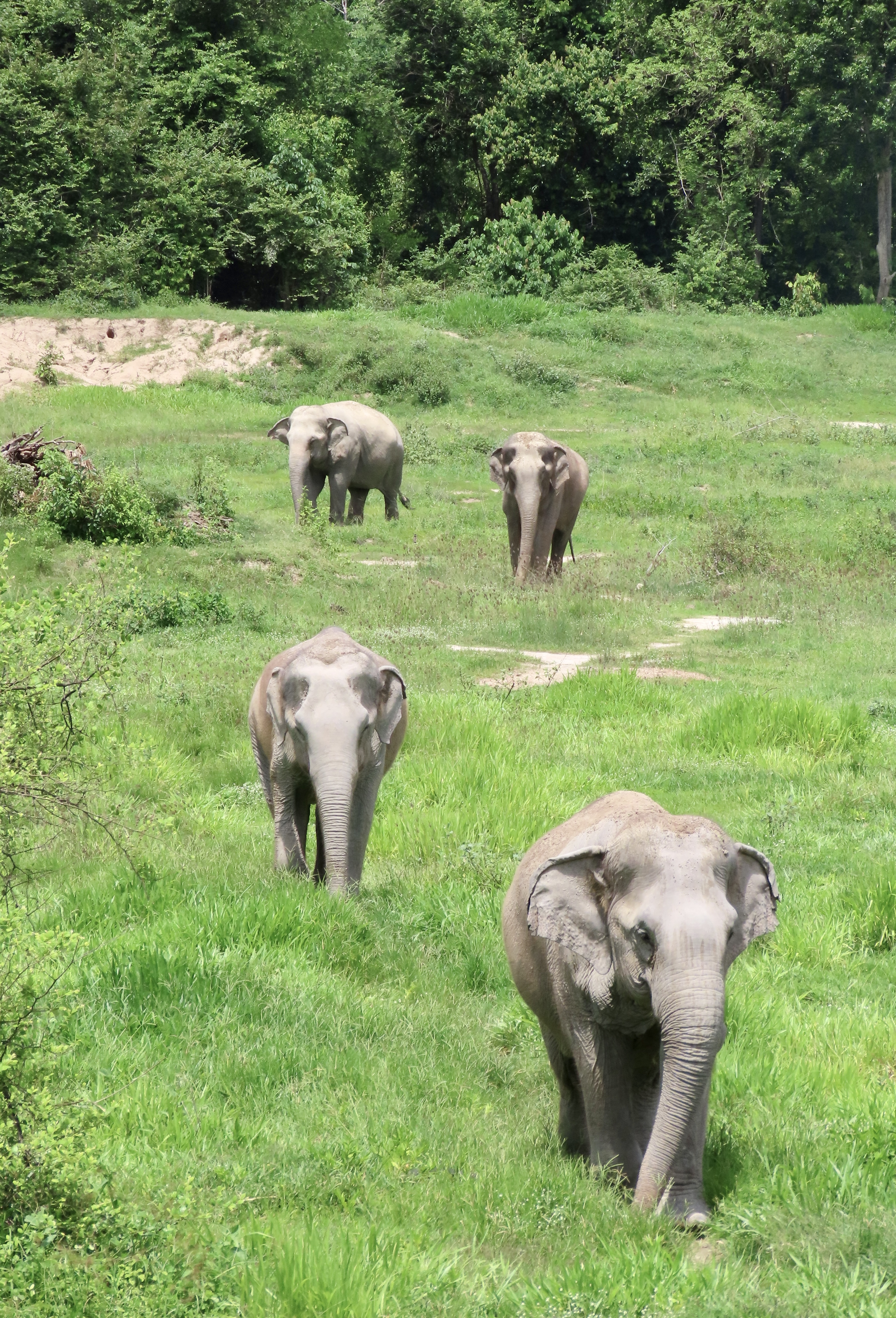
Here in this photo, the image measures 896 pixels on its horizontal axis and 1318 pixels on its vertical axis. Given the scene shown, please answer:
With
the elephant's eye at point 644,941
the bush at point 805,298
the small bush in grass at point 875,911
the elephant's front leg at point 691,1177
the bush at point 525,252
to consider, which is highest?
the bush at point 525,252

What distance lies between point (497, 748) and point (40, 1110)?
21.6 feet

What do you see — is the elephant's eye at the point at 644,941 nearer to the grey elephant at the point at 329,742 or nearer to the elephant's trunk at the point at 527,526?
the grey elephant at the point at 329,742

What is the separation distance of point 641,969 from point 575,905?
0.34 m

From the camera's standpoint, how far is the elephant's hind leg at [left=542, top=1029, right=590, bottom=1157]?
513 cm

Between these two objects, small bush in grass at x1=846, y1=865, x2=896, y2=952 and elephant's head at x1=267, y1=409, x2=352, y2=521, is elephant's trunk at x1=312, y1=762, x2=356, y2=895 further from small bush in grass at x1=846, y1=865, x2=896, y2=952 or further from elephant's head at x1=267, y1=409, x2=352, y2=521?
elephant's head at x1=267, y1=409, x2=352, y2=521

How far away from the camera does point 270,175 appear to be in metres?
43.8

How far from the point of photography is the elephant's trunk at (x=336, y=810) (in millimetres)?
7012

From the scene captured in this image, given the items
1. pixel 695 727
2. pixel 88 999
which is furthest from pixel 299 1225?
pixel 695 727

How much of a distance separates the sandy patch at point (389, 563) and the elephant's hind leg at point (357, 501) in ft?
12.4

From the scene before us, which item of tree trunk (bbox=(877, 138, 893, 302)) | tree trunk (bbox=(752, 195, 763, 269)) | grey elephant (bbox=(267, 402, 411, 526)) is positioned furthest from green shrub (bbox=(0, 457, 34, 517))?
tree trunk (bbox=(752, 195, 763, 269))

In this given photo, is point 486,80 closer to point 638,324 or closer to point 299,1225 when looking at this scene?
point 638,324

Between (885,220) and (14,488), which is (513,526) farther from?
(885,220)

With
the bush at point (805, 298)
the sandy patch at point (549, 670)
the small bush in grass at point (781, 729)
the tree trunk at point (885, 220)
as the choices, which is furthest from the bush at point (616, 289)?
the small bush in grass at point (781, 729)

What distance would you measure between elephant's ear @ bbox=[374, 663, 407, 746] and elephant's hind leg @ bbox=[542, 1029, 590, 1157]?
101 inches
